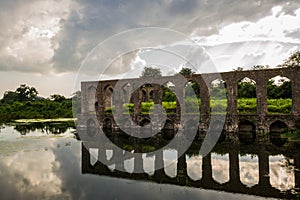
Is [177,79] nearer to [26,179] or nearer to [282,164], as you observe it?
[282,164]

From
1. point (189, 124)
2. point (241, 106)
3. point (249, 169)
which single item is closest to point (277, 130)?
point (241, 106)

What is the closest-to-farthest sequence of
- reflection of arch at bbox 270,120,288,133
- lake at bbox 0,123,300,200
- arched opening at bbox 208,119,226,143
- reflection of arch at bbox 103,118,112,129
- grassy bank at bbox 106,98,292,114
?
lake at bbox 0,123,300,200, reflection of arch at bbox 270,120,288,133, arched opening at bbox 208,119,226,143, grassy bank at bbox 106,98,292,114, reflection of arch at bbox 103,118,112,129

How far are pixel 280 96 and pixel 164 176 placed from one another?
17832 millimetres

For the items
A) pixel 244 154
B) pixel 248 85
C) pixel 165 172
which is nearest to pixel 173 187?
pixel 165 172

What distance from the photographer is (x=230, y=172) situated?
8.41m

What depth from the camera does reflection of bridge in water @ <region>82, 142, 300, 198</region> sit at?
6780 mm

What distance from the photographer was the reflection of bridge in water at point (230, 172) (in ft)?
22.2

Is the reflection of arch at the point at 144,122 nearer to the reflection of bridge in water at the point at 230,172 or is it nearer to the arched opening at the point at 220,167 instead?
the reflection of bridge in water at the point at 230,172

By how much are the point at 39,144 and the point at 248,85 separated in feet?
63.6

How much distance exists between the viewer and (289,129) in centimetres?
1572

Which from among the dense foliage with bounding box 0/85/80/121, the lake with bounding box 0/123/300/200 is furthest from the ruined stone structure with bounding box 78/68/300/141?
the dense foliage with bounding box 0/85/80/121

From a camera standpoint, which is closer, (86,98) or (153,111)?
(153,111)

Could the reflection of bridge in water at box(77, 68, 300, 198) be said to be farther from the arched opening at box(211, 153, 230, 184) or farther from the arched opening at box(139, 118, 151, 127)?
the arched opening at box(211, 153, 230, 184)

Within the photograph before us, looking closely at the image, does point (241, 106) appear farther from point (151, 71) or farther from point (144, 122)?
point (151, 71)
